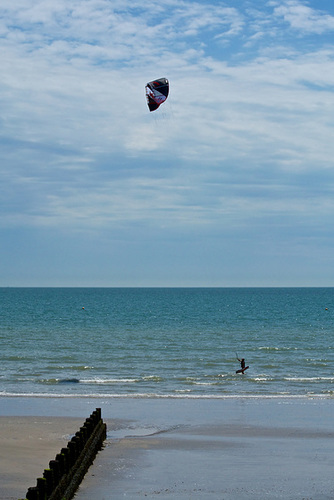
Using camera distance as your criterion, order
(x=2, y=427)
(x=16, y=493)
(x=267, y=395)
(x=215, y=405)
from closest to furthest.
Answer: (x=16, y=493) → (x=2, y=427) → (x=215, y=405) → (x=267, y=395)

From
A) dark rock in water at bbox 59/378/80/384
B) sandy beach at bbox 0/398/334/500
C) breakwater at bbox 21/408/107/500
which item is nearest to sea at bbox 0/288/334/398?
dark rock in water at bbox 59/378/80/384

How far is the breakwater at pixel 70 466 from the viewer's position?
10.7 m

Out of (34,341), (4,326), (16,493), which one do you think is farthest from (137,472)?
(4,326)

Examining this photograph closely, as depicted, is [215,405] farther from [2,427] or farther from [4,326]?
[4,326]

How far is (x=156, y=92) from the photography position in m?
28.0

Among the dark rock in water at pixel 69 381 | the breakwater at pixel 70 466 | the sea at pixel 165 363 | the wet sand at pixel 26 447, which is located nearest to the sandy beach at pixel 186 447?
the wet sand at pixel 26 447

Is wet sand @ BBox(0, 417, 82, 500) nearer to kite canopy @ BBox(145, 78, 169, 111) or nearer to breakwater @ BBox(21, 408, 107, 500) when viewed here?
breakwater @ BBox(21, 408, 107, 500)

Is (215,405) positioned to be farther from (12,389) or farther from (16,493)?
(16,493)

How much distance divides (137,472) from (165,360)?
2576 cm

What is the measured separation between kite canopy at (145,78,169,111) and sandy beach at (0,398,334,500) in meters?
11.7

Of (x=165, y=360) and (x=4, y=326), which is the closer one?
(x=165, y=360)

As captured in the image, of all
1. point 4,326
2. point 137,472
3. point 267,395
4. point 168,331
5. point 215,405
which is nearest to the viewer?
point 137,472

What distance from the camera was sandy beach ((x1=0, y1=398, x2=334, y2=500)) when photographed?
45.8 ft

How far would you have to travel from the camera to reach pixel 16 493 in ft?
44.2
